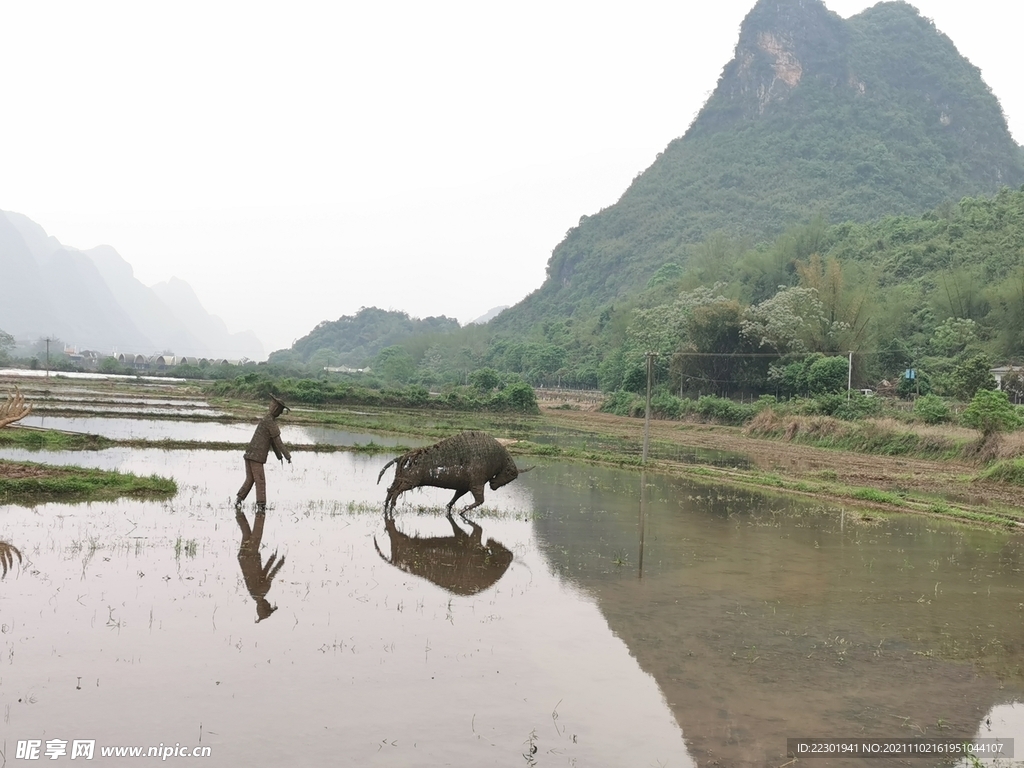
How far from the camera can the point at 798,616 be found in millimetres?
8992

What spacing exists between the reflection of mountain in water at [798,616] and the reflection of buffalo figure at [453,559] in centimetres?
82

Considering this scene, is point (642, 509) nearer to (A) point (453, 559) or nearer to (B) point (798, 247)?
(A) point (453, 559)

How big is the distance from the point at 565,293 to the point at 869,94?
62.0 metres

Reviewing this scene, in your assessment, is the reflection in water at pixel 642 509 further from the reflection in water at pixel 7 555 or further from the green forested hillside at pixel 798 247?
the green forested hillside at pixel 798 247

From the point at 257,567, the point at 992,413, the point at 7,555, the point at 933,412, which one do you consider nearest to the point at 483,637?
the point at 257,567

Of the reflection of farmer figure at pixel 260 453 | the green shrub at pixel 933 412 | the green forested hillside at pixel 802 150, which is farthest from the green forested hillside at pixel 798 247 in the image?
the reflection of farmer figure at pixel 260 453

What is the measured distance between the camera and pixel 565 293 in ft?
420

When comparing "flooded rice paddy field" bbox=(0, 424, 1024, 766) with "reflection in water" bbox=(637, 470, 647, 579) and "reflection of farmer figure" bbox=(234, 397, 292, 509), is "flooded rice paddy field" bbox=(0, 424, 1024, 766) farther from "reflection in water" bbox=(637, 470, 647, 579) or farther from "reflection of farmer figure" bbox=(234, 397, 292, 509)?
"reflection of farmer figure" bbox=(234, 397, 292, 509)

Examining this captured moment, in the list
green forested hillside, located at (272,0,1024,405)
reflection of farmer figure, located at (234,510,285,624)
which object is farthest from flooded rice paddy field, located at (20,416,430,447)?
green forested hillside, located at (272,0,1024,405)

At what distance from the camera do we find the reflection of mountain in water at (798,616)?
20.8 ft

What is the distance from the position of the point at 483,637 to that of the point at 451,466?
6568mm

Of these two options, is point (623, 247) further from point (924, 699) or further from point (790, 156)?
point (924, 699)

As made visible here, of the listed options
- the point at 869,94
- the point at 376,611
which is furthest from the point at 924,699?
the point at 869,94

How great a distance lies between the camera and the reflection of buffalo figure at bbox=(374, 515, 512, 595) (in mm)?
9797
